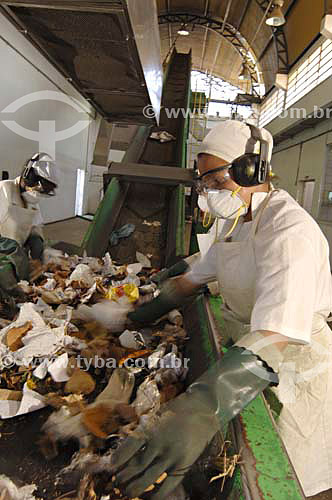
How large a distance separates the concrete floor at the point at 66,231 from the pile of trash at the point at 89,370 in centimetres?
377

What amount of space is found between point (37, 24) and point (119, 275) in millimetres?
1466

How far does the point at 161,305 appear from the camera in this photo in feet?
5.49

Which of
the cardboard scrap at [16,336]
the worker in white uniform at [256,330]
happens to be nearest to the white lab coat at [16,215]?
the cardboard scrap at [16,336]

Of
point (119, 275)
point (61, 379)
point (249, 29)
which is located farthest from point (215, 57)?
point (61, 379)

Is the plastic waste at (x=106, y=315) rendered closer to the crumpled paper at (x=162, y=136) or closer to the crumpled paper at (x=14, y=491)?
the crumpled paper at (x=14, y=491)

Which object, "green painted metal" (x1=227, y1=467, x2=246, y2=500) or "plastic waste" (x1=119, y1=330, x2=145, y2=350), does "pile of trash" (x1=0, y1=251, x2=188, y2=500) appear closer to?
"plastic waste" (x1=119, y1=330, x2=145, y2=350)

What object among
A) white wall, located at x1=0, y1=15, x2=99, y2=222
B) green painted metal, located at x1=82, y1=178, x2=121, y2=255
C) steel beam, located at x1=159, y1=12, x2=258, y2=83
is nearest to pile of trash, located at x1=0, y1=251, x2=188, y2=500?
green painted metal, located at x1=82, y1=178, x2=121, y2=255

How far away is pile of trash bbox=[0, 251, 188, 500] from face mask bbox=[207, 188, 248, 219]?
566 millimetres

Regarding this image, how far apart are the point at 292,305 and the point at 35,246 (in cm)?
240

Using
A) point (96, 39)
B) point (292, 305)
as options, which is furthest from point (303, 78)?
point (292, 305)

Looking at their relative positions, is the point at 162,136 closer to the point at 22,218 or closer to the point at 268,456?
the point at 22,218

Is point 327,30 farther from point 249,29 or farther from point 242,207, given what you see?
point 249,29

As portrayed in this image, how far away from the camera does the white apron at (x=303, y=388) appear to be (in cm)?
114

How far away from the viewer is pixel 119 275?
247 centimetres
